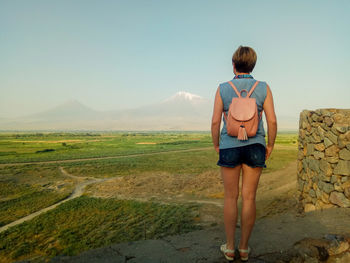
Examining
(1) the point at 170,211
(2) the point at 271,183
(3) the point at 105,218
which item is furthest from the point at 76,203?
(2) the point at 271,183

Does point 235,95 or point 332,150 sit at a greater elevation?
point 235,95

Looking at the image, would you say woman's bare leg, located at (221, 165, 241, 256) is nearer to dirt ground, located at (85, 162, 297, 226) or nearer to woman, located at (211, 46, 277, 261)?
woman, located at (211, 46, 277, 261)

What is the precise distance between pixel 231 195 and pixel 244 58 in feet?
5.08

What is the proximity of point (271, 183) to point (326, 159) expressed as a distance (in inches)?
258

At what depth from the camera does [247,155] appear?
246cm

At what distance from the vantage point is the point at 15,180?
14258mm

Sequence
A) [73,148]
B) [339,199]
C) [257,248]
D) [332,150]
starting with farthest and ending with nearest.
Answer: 1. [73,148]
2. [332,150]
3. [339,199]
4. [257,248]

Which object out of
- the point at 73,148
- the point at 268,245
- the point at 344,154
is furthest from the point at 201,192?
the point at 73,148

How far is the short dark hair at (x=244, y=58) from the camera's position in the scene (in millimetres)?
2561

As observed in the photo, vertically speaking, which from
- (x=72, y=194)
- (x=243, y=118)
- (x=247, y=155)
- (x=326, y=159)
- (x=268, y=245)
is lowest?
(x=72, y=194)

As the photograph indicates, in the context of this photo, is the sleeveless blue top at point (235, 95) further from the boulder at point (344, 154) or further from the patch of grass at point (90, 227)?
the patch of grass at point (90, 227)

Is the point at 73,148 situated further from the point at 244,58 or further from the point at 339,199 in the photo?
the point at 244,58

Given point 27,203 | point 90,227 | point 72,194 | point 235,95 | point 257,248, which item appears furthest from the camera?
point 72,194

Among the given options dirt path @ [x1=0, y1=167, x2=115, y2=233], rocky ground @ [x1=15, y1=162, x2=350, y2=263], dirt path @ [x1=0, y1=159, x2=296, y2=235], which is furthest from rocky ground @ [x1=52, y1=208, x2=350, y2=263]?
dirt path @ [x1=0, y1=167, x2=115, y2=233]
